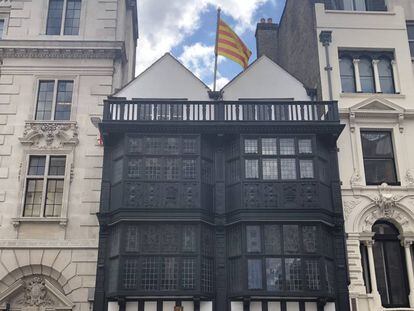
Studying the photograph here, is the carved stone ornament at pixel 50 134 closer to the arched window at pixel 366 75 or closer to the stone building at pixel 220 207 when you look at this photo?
the stone building at pixel 220 207

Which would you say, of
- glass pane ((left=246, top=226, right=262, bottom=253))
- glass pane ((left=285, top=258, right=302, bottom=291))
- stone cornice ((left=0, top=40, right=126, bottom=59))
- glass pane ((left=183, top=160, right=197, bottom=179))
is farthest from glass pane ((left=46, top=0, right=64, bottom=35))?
glass pane ((left=285, top=258, right=302, bottom=291))

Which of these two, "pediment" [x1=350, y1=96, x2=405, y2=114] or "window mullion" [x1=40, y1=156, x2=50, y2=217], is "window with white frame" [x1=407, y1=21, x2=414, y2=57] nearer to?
"pediment" [x1=350, y1=96, x2=405, y2=114]

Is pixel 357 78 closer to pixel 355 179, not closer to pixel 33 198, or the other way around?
pixel 355 179

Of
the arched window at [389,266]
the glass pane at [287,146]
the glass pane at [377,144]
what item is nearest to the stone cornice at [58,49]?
the glass pane at [287,146]

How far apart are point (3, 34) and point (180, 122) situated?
10.5 meters

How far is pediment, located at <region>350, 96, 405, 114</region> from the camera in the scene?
22.7m

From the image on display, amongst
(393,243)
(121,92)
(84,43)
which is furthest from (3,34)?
(393,243)

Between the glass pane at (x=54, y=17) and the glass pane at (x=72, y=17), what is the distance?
33cm

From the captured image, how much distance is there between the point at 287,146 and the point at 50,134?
10.3 metres

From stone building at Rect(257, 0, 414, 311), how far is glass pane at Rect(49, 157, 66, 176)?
38.7 ft

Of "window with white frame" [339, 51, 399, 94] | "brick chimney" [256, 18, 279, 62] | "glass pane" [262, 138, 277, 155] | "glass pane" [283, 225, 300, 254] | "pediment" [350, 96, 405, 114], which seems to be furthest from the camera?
"brick chimney" [256, 18, 279, 62]

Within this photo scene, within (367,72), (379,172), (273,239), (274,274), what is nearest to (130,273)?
(274,274)

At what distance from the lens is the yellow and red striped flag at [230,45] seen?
80.1ft

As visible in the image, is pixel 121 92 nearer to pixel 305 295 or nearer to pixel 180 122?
pixel 180 122
